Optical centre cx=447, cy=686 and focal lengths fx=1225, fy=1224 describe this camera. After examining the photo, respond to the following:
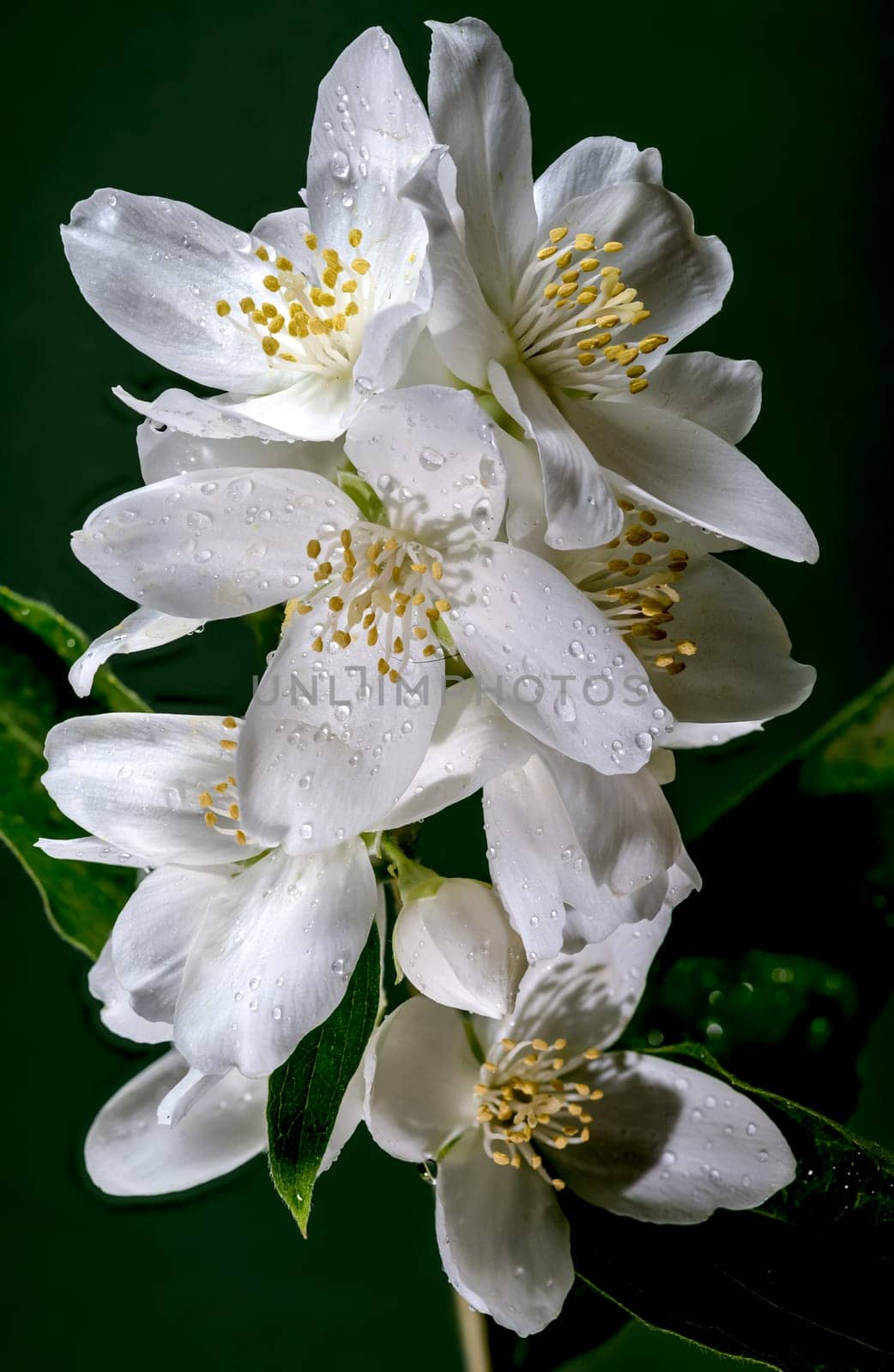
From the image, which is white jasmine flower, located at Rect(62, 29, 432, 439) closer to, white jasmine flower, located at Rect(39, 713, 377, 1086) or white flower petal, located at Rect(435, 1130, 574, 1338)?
white jasmine flower, located at Rect(39, 713, 377, 1086)

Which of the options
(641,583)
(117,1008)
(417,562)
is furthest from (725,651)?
(117,1008)

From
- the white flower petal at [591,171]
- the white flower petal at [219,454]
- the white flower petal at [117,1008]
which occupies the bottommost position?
the white flower petal at [117,1008]

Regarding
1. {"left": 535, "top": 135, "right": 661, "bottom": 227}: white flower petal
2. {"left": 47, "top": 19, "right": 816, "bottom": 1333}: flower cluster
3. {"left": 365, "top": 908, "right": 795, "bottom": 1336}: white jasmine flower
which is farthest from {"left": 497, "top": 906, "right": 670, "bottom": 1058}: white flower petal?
{"left": 535, "top": 135, "right": 661, "bottom": 227}: white flower petal

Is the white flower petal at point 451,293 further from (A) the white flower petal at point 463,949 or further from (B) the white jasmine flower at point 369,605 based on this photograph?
(A) the white flower petal at point 463,949

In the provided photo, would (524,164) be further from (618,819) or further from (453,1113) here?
(453,1113)

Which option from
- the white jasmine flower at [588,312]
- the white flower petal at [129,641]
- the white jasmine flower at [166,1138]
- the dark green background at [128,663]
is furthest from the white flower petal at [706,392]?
the dark green background at [128,663]

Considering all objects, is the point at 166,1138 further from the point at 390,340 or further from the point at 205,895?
the point at 390,340
